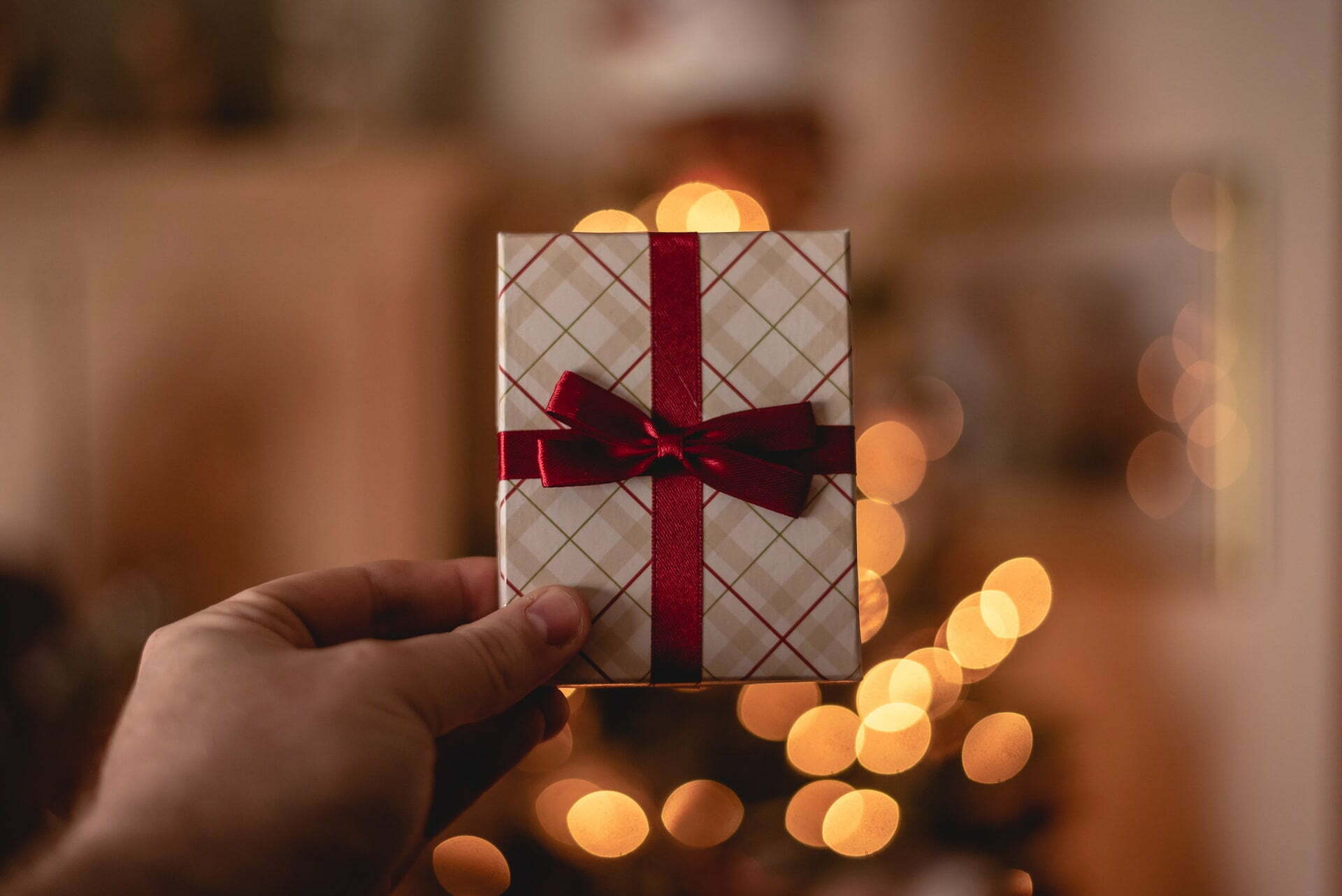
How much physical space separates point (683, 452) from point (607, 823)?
3.12ft

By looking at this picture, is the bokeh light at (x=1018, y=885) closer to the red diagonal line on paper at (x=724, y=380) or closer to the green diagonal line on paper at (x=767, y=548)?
the green diagonal line on paper at (x=767, y=548)

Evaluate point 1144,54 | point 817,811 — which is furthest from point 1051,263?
point 817,811

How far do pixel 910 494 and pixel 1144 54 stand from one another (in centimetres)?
115

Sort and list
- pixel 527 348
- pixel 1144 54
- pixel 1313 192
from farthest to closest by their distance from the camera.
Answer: pixel 1144 54 < pixel 1313 192 < pixel 527 348

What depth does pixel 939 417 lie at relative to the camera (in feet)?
6.19

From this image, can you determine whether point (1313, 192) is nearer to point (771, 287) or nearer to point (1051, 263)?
point (1051, 263)

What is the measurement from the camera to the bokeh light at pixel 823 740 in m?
1.38

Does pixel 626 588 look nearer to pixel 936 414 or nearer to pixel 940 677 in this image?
pixel 940 677

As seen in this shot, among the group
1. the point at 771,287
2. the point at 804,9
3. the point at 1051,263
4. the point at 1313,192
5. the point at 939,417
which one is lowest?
the point at 939,417

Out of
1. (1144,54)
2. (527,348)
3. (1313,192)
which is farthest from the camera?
(1144,54)

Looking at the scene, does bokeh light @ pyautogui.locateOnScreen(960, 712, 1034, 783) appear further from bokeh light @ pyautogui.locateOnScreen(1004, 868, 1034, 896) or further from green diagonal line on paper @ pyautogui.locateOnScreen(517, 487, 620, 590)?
green diagonal line on paper @ pyautogui.locateOnScreen(517, 487, 620, 590)

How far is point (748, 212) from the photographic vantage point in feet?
6.03

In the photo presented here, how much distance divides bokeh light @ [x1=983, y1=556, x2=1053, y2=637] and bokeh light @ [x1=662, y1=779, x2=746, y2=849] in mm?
810

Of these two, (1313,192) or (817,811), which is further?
(1313,192)
